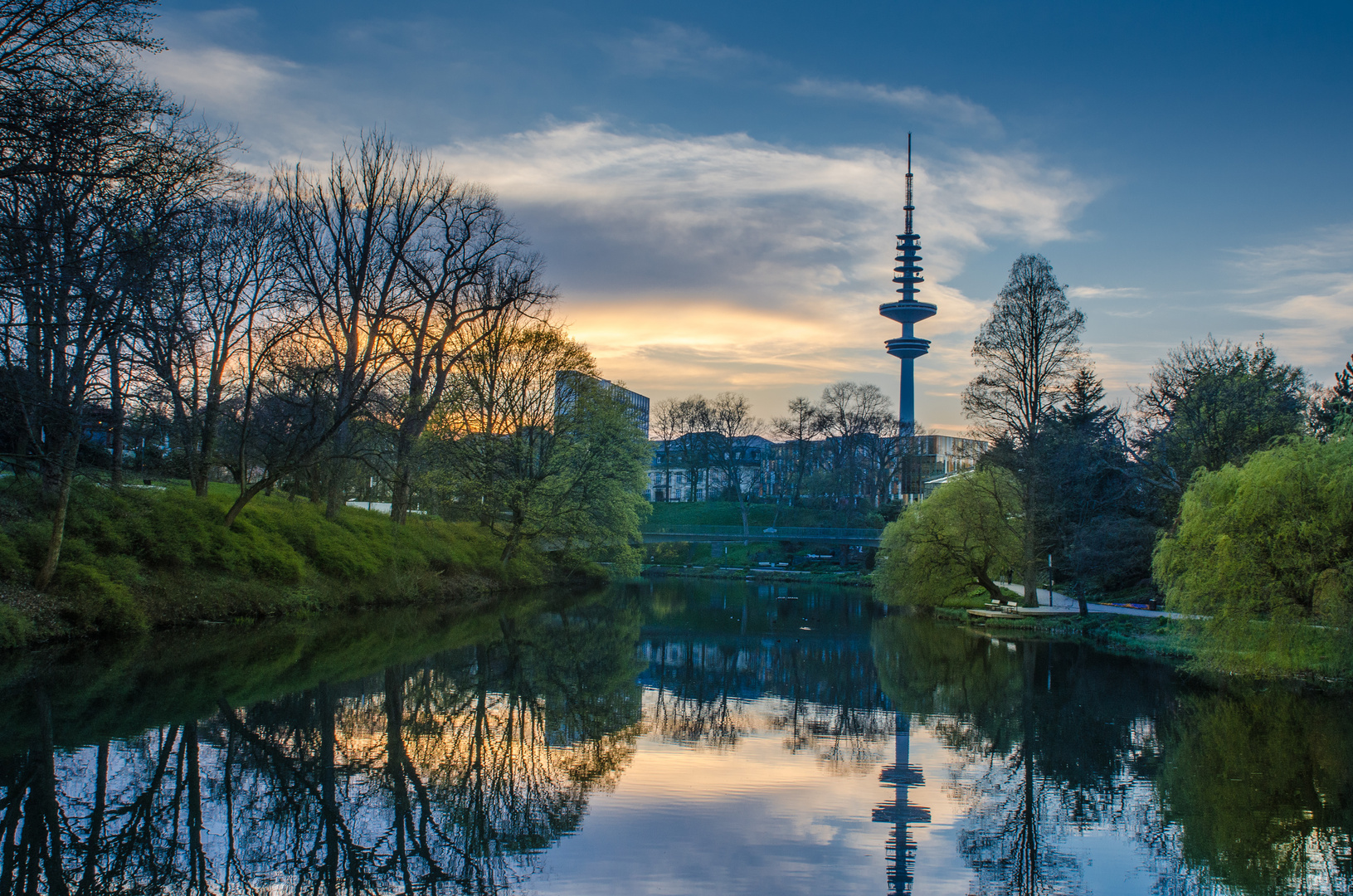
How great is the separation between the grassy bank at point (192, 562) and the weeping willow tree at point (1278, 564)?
21482 mm

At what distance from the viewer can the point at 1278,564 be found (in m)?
17.7

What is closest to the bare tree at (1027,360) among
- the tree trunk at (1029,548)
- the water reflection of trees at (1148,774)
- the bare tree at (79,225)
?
the tree trunk at (1029,548)

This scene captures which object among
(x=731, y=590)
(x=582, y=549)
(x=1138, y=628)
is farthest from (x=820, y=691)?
(x=731, y=590)

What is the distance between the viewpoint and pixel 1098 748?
43.1ft

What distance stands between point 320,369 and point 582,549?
18221 mm

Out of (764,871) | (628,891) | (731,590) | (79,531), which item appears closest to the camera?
(628,891)

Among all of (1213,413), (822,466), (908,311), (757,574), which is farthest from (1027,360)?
(908,311)

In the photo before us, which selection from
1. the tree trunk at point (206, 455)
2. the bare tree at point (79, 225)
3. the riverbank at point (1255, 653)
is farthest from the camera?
the tree trunk at point (206, 455)

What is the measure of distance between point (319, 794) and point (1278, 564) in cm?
1690

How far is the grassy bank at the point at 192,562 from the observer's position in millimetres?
18438

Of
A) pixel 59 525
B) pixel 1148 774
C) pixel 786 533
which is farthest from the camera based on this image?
pixel 786 533

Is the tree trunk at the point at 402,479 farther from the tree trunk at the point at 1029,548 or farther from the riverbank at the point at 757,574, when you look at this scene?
the riverbank at the point at 757,574

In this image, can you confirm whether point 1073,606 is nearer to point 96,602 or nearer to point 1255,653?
point 1255,653

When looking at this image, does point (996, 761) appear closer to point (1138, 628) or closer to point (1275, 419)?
point (1138, 628)
